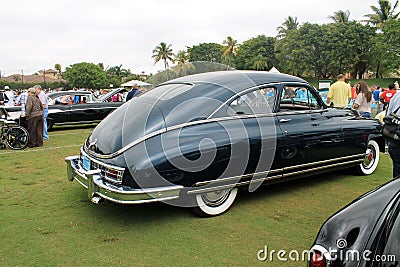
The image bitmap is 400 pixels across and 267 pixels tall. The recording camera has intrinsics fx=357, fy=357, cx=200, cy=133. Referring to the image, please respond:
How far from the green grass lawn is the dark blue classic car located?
13.6 inches

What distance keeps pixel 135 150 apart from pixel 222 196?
1.23 meters

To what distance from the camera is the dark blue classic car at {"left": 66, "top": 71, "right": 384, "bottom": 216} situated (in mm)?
3600

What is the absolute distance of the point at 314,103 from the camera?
5.26m

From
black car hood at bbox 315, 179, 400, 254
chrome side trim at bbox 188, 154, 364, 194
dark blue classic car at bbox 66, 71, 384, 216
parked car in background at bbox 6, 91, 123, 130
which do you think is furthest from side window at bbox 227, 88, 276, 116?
parked car in background at bbox 6, 91, 123, 130

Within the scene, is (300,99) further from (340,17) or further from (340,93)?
(340,17)

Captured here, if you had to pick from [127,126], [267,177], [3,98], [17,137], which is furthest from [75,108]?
[267,177]

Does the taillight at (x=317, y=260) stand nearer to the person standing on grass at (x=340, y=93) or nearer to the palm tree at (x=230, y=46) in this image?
the person standing on grass at (x=340, y=93)

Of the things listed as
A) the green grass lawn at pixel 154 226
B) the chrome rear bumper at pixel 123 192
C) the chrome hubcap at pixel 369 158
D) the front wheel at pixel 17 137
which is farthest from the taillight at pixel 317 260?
the front wheel at pixel 17 137

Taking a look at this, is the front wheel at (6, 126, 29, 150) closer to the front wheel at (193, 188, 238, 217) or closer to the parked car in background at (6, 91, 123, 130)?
the parked car in background at (6, 91, 123, 130)

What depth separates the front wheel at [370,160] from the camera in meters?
5.91

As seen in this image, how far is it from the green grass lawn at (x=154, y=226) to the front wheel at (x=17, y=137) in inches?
129

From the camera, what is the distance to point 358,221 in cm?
198

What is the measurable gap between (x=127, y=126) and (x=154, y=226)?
114 cm

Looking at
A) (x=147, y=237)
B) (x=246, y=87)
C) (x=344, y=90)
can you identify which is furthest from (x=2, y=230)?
(x=344, y=90)
